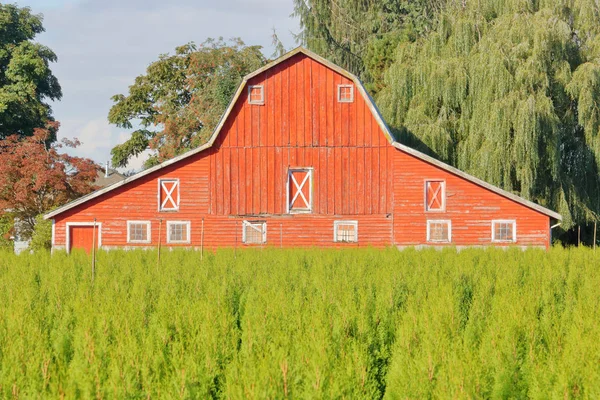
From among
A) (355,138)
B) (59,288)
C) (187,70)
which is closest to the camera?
(59,288)

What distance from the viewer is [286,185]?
3391cm

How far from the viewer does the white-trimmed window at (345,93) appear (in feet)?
111

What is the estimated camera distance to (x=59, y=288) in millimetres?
15211

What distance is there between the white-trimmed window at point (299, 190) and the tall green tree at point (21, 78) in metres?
25.8

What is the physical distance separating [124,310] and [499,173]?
2523 cm

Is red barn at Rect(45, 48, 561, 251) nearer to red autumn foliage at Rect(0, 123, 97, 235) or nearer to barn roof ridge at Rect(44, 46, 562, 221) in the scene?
barn roof ridge at Rect(44, 46, 562, 221)

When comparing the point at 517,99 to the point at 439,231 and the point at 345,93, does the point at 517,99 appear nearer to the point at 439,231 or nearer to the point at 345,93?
the point at 439,231

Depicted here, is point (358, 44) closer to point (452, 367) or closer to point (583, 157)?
point (583, 157)

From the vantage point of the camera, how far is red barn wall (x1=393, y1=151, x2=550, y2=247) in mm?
33000

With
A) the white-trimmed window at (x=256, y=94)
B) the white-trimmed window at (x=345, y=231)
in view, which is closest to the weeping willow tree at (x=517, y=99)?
the white-trimmed window at (x=345, y=231)

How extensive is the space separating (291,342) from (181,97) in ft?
153

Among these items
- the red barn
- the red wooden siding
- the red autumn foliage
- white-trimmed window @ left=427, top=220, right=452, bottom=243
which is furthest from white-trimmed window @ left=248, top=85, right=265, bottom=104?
the red autumn foliage

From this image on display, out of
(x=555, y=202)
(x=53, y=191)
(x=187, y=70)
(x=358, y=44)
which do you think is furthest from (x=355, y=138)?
(x=358, y=44)

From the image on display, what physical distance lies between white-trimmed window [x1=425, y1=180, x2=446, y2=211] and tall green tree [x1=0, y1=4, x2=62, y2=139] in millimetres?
29719
